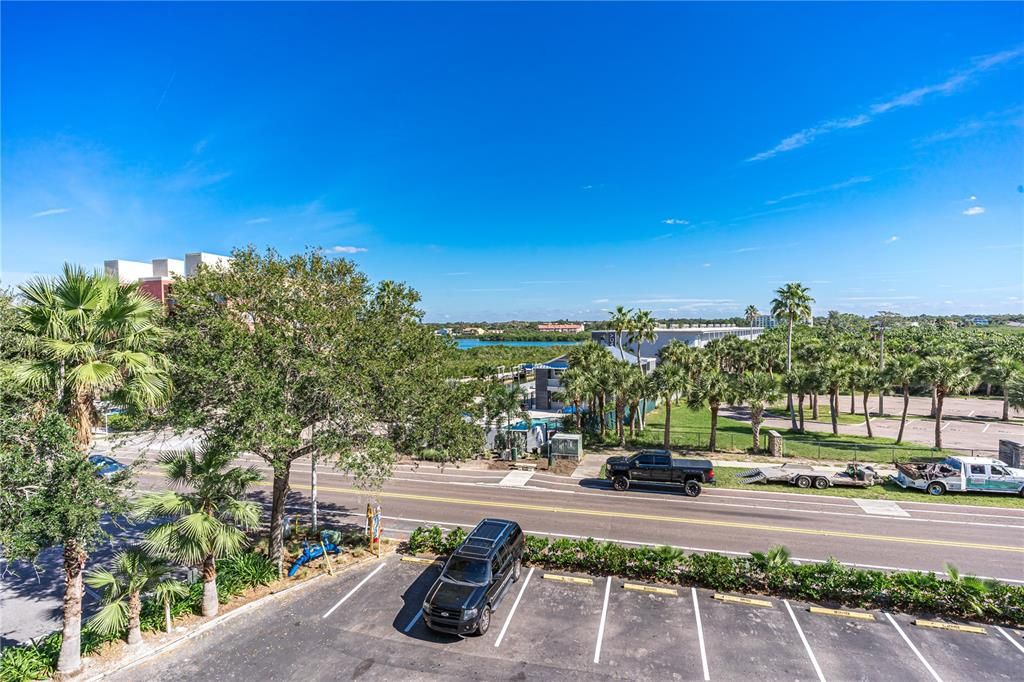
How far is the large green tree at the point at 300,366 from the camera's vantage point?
1213 centimetres

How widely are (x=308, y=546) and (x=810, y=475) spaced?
23483 millimetres

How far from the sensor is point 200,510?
11.7 metres

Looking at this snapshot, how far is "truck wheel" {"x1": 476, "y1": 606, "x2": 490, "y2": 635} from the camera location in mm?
11921

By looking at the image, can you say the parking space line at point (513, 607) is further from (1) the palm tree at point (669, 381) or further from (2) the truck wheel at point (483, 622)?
(1) the palm tree at point (669, 381)

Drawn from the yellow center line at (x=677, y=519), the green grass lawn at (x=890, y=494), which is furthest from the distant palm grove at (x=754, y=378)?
Result: the yellow center line at (x=677, y=519)

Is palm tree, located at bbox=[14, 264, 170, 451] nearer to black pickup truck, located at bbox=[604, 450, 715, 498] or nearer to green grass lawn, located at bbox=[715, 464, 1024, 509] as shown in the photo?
black pickup truck, located at bbox=[604, 450, 715, 498]

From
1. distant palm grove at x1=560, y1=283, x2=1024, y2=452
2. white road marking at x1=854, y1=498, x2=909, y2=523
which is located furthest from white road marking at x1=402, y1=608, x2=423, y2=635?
distant palm grove at x1=560, y1=283, x2=1024, y2=452

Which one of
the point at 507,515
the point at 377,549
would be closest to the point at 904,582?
the point at 507,515

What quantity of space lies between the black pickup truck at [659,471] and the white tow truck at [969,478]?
10.1m

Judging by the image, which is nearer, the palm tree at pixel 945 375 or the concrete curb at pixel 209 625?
the concrete curb at pixel 209 625

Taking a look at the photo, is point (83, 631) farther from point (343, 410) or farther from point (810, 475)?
point (810, 475)

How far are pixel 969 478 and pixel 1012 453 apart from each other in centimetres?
648

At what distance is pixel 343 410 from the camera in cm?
1369

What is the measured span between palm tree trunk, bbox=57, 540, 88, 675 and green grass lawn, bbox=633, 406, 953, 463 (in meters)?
30.3
